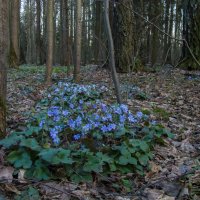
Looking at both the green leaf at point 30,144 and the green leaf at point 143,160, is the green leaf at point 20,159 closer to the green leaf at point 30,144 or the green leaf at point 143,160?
the green leaf at point 30,144

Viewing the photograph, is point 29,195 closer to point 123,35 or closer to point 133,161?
point 133,161

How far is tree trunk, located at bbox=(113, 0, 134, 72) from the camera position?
35.1ft

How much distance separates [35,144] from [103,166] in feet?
2.33

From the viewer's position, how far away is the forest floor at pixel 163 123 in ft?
10.7

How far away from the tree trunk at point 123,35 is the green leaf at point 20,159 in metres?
7.45

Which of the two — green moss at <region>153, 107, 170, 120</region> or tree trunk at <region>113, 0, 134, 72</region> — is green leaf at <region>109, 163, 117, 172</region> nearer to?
green moss at <region>153, 107, 170, 120</region>

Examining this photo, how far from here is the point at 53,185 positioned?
3230 millimetres

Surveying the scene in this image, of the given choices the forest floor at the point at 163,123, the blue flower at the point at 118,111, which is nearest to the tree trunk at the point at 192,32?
the forest floor at the point at 163,123

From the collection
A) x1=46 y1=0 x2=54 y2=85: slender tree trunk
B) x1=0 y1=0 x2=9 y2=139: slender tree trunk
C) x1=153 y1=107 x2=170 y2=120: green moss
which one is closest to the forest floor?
x1=153 y1=107 x2=170 y2=120: green moss

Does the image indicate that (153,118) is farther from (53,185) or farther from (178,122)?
(53,185)

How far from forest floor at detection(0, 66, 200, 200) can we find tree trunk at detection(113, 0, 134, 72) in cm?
61

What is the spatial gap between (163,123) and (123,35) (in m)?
5.84

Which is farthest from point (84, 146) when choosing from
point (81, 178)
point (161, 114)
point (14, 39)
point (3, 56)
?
point (14, 39)

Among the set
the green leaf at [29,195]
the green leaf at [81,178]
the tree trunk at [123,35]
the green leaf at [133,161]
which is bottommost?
the green leaf at [29,195]
